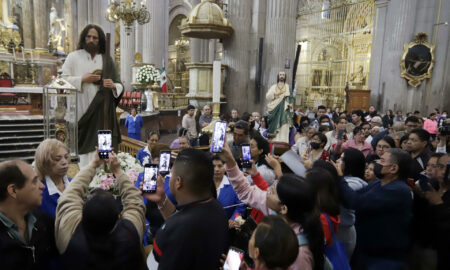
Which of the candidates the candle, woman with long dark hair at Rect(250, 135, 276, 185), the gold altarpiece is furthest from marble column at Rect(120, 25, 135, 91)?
woman with long dark hair at Rect(250, 135, 276, 185)

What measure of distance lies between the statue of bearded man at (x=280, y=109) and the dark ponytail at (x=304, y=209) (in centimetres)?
672

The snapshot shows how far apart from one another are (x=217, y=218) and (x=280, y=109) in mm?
7015

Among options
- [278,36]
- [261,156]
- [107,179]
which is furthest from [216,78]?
[107,179]

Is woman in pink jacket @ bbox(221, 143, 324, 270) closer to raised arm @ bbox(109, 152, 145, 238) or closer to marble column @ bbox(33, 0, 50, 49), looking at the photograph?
raised arm @ bbox(109, 152, 145, 238)

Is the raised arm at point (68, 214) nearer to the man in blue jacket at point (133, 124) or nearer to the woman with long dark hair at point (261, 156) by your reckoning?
the woman with long dark hair at point (261, 156)

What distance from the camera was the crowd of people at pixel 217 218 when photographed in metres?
1.56

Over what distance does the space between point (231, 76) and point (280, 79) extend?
11.0 feet

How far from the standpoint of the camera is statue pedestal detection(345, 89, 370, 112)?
511 inches

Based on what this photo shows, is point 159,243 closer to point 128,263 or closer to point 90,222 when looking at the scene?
point 128,263

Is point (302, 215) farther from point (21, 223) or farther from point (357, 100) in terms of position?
point (357, 100)

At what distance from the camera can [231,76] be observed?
11.3 m

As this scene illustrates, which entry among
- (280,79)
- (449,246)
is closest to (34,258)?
(449,246)

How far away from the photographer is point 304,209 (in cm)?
175

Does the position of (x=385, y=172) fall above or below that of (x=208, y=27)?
below
